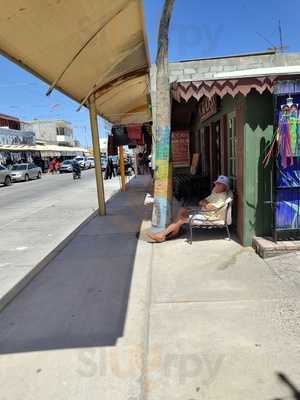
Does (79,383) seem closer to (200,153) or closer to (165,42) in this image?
(165,42)

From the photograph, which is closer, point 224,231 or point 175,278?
point 175,278

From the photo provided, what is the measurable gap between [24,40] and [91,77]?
329 cm

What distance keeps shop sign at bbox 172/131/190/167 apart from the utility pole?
7760mm

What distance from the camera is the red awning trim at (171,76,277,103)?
532 cm

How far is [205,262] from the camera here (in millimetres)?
A: 5508

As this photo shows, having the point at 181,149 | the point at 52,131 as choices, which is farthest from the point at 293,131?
the point at 52,131

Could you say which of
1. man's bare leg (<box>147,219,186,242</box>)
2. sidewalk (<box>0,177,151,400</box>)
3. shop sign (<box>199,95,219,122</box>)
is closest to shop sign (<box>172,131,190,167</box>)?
shop sign (<box>199,95,219,122</box>)

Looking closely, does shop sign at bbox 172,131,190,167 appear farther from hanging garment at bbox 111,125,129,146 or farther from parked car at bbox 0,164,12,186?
parked car at bbox 0,164,12,186

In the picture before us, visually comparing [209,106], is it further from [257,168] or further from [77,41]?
[77,41]

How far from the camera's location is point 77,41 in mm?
5895

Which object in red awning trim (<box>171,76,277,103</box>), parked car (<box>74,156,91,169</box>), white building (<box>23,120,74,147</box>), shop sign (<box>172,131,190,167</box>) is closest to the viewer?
red awning trim (<box>171,76,277,103</box>)

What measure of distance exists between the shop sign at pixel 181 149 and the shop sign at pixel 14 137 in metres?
30.9

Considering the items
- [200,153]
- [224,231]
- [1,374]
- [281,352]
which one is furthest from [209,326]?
[200,153]

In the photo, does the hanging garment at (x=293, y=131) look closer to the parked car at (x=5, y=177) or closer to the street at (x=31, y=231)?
the street at (x=31, y=231)
